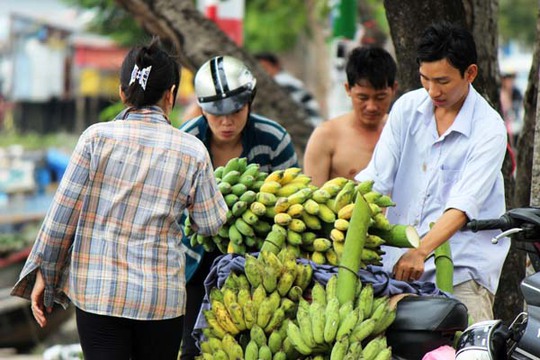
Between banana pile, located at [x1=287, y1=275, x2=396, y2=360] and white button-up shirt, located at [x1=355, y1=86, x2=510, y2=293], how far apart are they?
2.13 ft

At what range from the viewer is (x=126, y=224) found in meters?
4.09

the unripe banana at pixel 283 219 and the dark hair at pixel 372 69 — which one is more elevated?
the dark hair at pixel 372 69

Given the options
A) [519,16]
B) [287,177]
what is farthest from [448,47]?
[519,16]

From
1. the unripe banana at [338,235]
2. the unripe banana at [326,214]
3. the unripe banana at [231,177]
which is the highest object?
the unripe banana at [231,177]

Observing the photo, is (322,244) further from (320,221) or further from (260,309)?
(260,309)

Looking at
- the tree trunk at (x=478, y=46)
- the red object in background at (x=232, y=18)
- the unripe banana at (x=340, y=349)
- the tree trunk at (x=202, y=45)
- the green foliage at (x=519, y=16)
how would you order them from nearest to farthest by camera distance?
the unripe banana at (x=340, y=349), the tree trunk at (x=478, y=46), the tree trunk at (x=202, y=45), the red object in background at (x=232, y=18), the green foliage at (x=519, y=16)

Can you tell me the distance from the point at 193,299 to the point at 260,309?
126 cm

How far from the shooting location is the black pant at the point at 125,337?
4133 mm

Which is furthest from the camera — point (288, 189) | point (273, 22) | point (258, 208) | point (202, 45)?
point (273, 22)

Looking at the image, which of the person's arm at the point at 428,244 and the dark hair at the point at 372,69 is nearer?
the person's arm at the point at 428,244

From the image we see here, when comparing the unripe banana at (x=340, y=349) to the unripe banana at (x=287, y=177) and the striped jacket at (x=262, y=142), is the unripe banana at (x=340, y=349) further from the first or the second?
the striped jacket at (x=262, y=142)

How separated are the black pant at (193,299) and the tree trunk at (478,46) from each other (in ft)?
6.05

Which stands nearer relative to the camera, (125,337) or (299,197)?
(125,337)

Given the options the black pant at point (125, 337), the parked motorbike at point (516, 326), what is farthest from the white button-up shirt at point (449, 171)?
the black pant at point (125, 337)
